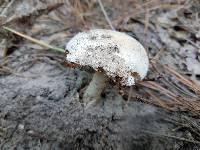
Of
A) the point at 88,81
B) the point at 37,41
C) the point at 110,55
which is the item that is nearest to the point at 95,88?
the point at 88,81

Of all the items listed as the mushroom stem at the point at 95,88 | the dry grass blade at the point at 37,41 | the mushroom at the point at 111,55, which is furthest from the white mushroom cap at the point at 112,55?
the dry grass blade at the point at 37,41

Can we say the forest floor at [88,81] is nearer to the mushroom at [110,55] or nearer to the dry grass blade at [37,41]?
the dry grass blade at [37,41]

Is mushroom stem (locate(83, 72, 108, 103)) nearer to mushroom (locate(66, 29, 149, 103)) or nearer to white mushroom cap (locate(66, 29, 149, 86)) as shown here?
mushroom (locate(66, 29, 149, 103))

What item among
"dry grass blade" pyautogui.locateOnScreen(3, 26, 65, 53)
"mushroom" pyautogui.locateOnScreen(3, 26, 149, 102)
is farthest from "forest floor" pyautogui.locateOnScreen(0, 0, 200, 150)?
Answer: "mushroom" pyautogui.locateOnScreen(3, 26, 149, 102)

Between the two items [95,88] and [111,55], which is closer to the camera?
[111,55]

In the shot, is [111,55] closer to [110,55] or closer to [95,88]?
[110,55]

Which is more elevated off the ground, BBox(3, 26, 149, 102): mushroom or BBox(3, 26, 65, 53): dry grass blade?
BBox(3, 26, 65, 53): dry grass blade

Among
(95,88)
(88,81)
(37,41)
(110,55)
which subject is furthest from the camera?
(37,41)
